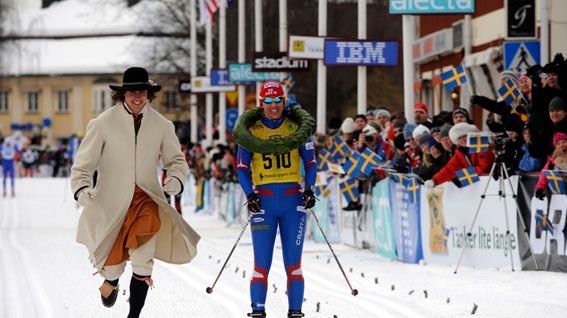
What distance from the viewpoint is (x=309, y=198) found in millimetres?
10703

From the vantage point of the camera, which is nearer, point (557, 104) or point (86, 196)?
point (86, 196)

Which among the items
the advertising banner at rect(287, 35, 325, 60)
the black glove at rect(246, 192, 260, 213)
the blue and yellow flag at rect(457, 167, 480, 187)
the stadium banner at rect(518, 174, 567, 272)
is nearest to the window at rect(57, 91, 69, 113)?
the advertising banner at rect(287, 35, 325, 60)

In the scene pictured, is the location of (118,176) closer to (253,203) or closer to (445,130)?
(253,203)

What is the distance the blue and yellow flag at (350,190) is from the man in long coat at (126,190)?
9.42 metres

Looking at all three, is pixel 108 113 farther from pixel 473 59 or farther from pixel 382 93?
pixel 382 93

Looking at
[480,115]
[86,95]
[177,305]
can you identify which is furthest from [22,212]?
[86,95]

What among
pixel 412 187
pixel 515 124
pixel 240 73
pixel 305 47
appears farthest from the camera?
pixel 240 73

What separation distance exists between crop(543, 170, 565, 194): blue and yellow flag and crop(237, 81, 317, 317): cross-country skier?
372 centimetres

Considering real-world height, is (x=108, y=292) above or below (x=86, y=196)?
below

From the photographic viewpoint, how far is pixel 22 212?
109 feet

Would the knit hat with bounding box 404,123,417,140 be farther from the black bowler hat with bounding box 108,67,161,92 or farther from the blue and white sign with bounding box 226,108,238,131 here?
the blue and white sign with bounding box 226,108,238,131

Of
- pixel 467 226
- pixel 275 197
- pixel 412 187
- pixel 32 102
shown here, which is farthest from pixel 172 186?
pixel 32 102

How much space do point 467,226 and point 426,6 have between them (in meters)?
4.50

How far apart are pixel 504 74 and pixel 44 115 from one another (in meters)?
86.6
